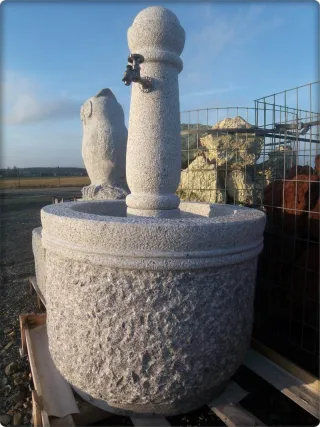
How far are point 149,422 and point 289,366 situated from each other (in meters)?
1.08

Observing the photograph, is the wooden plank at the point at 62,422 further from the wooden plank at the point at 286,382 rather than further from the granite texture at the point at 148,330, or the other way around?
the wooden plank at the point at 286,382

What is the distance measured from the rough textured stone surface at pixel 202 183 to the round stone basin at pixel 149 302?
326cm

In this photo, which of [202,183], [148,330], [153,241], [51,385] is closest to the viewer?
[153,241]

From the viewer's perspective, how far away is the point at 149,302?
2037mm

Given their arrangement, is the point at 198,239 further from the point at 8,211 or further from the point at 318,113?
the point at 8,211

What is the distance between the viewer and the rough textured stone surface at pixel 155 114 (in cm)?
261

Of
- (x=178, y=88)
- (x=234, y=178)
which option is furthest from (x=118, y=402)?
(x=234, y=178)

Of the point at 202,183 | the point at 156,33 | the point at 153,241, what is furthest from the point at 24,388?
the point at 202,183

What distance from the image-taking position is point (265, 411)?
282 centimetres

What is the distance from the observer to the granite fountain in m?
2.00

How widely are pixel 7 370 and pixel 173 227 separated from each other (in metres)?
2.46

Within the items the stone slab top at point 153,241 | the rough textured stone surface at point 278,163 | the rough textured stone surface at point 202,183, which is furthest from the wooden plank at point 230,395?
the rough textured stone surface at point 202,183

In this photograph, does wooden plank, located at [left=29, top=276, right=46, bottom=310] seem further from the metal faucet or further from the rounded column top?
the rounded column top

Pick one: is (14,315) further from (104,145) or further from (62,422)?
(62,422)
